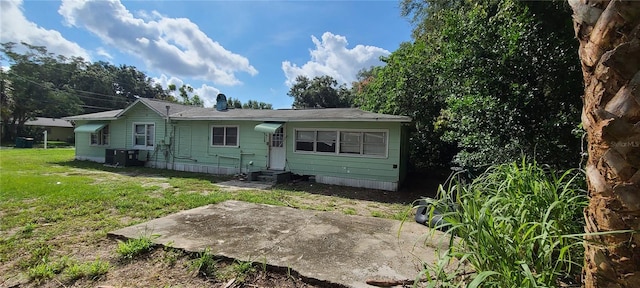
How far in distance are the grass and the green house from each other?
1.89 metres

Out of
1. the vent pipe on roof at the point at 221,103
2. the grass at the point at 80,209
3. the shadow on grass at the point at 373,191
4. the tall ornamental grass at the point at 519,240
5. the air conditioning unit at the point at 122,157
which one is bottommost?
the shadow on grass at the point at 373,191

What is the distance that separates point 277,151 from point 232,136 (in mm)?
2084

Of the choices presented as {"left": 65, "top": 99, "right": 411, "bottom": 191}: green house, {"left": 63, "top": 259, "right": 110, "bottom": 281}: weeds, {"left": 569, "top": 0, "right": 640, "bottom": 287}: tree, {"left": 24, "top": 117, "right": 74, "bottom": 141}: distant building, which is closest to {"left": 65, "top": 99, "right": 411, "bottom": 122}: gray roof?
{"left": 65, "top": 99, "right": 411, "bottom": 191}: green house

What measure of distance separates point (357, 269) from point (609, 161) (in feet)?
7.53

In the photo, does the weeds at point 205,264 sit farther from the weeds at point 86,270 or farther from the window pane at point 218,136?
the window pane at point 218,136

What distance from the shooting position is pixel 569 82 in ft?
16.1

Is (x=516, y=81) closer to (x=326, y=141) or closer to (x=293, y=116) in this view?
(x=326, y=141)

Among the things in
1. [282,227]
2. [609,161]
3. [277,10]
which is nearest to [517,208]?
[609,161]

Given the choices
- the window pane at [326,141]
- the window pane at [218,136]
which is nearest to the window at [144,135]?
the window pane at [218,136]

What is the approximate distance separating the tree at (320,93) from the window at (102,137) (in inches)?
1139

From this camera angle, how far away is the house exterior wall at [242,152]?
30.2 feet

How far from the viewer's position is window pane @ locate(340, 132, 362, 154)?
959 cm

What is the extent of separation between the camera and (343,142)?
980cm

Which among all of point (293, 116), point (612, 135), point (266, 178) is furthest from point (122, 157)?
point (612, 135)
